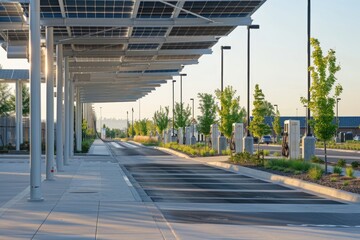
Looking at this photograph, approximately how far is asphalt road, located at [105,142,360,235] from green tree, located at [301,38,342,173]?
112 inches

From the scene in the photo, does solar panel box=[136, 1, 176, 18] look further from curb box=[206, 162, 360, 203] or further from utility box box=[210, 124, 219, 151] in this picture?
utility box box=[210, 124, 219, 151]

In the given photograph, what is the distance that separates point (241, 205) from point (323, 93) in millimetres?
10579

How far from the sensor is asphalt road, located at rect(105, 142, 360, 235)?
608 inches

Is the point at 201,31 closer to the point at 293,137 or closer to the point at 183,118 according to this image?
the point at 293,137

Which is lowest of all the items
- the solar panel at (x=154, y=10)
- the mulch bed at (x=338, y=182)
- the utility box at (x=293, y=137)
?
the mulch bed at (x=338, y=182)

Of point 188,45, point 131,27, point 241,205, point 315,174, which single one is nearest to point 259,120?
point 188,45

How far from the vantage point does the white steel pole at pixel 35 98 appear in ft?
63.1

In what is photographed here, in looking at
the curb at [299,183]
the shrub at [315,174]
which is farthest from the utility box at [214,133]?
the shrub at [315,174]

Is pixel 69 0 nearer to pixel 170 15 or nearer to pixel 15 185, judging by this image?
pixel 170 15

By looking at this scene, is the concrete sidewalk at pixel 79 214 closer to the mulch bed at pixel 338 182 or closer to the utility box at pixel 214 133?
the mulch bed at pixel 338 182

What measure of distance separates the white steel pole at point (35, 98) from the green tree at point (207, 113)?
1688 inches

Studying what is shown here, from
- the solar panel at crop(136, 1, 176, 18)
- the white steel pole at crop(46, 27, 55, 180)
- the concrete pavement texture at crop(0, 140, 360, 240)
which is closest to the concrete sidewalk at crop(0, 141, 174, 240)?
the concrete pavement texture at crop(0, 140, 360, 240)

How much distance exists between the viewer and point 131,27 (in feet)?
108

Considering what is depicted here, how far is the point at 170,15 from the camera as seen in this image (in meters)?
30.9
